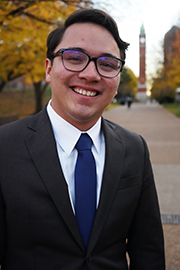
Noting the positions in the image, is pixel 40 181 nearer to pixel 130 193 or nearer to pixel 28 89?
pixel 130 193

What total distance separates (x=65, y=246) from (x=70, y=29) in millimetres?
1213

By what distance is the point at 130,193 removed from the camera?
162 cm

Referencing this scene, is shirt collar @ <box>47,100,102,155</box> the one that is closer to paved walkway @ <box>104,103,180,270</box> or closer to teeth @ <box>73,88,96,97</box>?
teeth @ <box>73,88,96,97</box>

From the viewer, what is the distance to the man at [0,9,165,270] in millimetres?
1406

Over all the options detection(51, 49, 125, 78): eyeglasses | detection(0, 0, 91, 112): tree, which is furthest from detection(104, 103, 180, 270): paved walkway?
detection(0, 0, 91, 112): tree

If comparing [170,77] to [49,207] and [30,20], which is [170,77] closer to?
[30,20]

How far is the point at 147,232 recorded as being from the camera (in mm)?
1754

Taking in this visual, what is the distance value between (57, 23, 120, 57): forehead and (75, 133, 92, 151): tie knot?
49 cm

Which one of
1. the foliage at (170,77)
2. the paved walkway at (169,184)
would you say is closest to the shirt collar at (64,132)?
the paved walkway at (169,184)

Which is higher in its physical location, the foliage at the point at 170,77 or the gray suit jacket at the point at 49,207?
the gray suit jacket at the point at 49,207

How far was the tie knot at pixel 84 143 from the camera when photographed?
1.59 metres

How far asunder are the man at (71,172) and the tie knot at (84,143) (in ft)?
0.04

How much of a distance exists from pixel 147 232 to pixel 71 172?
0.68 metres

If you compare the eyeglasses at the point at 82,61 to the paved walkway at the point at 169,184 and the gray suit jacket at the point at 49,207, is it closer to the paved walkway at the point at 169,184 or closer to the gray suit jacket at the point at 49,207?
the gray suit jacket at the point at 49,207
